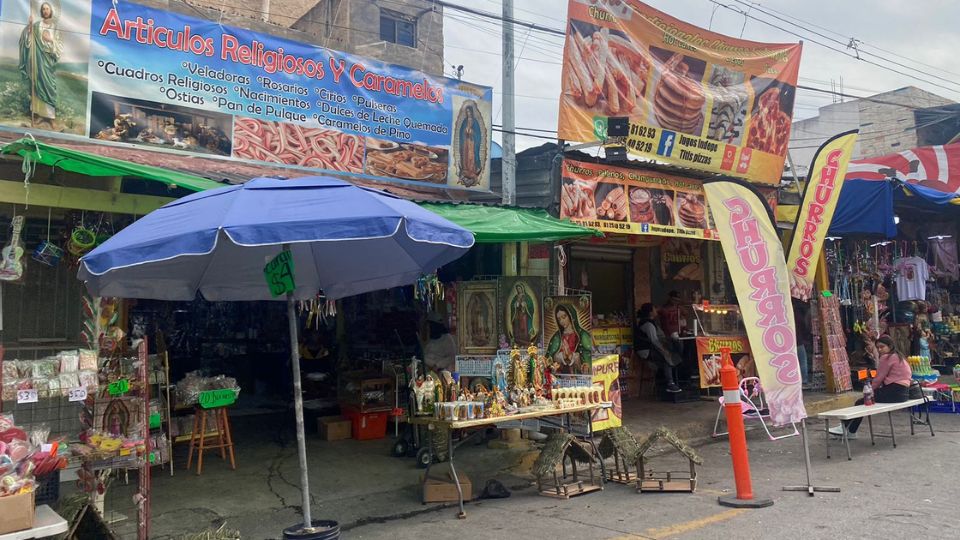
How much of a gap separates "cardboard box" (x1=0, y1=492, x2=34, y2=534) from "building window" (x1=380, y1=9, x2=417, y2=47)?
19955 mm

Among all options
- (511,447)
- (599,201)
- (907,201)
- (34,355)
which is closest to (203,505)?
(34,355)

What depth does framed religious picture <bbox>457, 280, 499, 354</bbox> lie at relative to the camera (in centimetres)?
842

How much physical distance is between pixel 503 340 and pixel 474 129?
303cm

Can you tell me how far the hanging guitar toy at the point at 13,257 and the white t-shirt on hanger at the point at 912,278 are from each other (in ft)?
50.1

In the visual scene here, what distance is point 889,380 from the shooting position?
9.02 metres

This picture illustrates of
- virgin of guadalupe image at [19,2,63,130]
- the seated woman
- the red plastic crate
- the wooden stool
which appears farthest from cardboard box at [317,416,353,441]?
the seated woman

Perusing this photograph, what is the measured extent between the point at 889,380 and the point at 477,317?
220 inches

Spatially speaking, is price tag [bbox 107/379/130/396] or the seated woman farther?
the seated woman

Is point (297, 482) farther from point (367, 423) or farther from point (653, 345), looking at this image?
point (653, 345)

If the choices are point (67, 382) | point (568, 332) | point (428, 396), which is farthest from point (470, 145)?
point (67, 382)

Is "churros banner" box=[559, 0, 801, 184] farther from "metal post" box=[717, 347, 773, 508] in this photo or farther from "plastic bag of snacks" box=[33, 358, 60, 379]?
"plastic bag of snacks" box=[33, 358, 60, 379]

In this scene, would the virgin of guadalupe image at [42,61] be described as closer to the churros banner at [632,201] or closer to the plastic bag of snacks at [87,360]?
the plastic bag of snacks at [87,360]

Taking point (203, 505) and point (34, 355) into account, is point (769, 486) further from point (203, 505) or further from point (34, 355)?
point (34, 355)

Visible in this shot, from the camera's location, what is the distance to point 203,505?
6.19 metres
